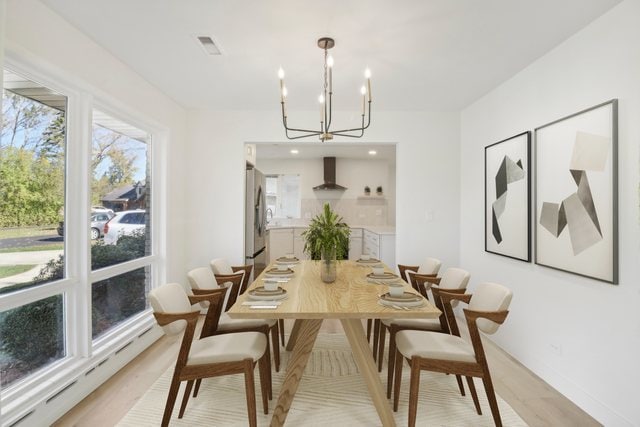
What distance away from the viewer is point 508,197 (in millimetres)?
2898

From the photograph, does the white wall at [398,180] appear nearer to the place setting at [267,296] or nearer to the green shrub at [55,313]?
the green shrub at [55,313]

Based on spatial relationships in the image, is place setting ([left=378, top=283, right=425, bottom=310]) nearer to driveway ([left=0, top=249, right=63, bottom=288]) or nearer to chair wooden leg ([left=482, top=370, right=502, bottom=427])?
chair wooden leg ([left=482, top=370, right=502, bottom=427])

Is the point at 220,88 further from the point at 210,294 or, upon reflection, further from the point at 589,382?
the point at 589,382

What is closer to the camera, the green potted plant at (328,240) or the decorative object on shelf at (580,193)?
the decorative object on shelf at (580,193)

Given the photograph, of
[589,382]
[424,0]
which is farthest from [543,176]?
[424,0]

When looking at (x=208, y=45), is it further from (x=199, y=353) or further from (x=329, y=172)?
(x=329, y=172)

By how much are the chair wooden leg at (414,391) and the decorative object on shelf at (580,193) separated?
127 centimetres

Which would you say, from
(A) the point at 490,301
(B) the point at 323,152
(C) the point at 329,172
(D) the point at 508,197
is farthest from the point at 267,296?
(C) the point at 329,172

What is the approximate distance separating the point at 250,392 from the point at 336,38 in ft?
7.48

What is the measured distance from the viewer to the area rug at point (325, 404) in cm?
194

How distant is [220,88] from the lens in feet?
10.5

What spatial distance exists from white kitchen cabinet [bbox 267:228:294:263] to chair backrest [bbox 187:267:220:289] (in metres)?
3.94

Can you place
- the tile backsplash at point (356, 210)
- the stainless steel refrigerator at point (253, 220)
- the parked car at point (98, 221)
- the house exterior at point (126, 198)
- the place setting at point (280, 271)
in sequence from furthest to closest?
1. the tile backsplash at point (356, 210)
2. the stainless steel refrigerator at point (253, 220)
3. the house exterior at point (126, 198)
4. the place setting at point (280, 271)
5. the parked car at point (98, 221)

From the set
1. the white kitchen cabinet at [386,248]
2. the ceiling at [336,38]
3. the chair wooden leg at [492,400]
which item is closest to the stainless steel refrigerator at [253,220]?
the ceiling at [336,38]
